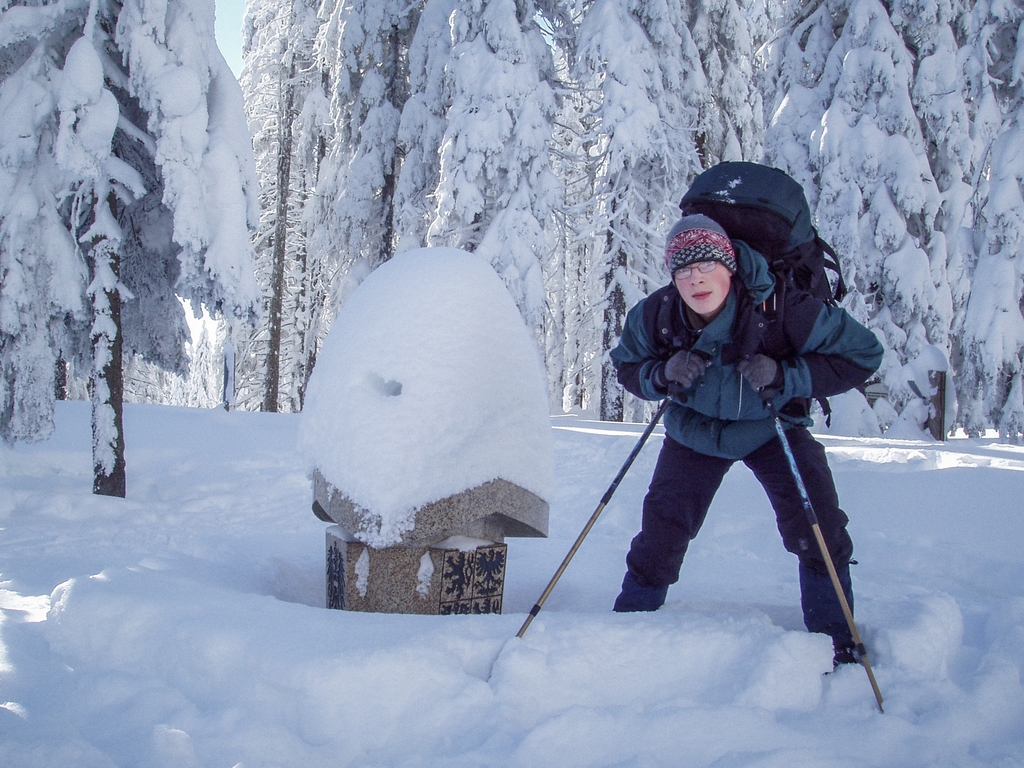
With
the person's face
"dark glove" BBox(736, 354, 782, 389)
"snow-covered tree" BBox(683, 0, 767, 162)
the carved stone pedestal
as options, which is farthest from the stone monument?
"snow-covered tree" BBox(683, 0, 767, 162)

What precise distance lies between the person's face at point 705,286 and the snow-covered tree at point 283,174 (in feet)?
46.4

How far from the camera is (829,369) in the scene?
109 inches

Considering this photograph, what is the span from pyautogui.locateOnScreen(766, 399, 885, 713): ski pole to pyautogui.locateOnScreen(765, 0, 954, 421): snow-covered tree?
10.3 meters

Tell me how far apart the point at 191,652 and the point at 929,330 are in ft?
42.2

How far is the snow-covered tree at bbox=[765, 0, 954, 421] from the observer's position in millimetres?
11516

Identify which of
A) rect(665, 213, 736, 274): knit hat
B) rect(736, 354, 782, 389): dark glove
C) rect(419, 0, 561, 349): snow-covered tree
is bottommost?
rect(736, 354, 782, 389): dark glove

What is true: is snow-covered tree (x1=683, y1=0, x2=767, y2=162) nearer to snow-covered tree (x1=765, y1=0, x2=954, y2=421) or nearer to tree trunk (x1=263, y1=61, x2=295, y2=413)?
snow-covered tree (x1=765, y1=0, x2=954, y2=421)

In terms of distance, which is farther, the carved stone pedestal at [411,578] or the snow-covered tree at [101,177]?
the snow-covered tree at [101,177]

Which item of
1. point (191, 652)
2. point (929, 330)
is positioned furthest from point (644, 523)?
point (929, 330)

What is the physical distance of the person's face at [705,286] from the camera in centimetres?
282

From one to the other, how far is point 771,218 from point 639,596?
179 cm

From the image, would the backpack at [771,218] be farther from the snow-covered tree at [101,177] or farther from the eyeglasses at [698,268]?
the snow-covered tree at [101,177]

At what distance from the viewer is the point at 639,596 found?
3.15m

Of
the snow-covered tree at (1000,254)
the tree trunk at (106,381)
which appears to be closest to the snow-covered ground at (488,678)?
the tree trunk at (106,381)
